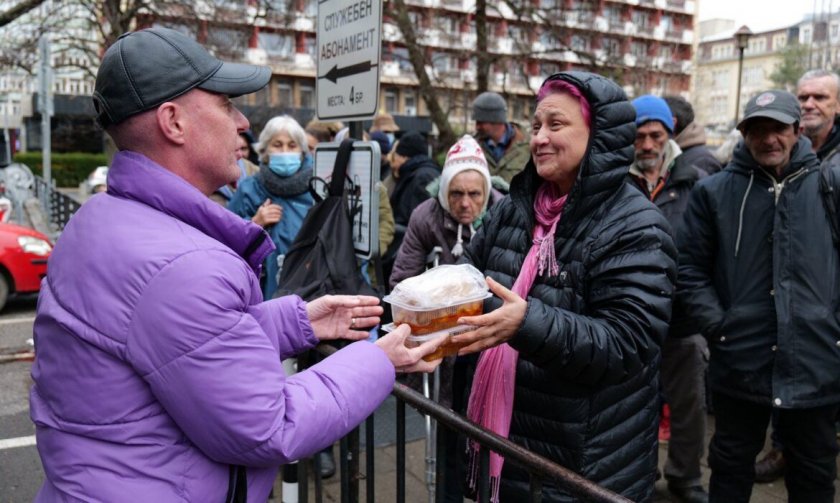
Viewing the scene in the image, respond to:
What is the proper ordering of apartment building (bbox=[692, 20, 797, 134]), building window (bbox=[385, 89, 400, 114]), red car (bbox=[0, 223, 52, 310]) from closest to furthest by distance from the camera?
red car (bbox=[0, 223, 52, 310]) → building window (bbox=[385, 89, 400, 114]) → apartment building (bbox=[692, 20, 797, 134])

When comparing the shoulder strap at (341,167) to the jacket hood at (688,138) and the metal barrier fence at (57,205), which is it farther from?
the metal barrier fence at (57,205)

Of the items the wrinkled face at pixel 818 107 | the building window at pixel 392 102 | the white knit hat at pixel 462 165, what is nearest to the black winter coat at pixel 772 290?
the wrinkled face at pixel 818 107

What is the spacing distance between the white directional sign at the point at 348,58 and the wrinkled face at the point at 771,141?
5.68ft

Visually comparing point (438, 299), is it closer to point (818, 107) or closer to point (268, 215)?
point (268, 215)

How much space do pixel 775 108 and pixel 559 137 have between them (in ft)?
4.58

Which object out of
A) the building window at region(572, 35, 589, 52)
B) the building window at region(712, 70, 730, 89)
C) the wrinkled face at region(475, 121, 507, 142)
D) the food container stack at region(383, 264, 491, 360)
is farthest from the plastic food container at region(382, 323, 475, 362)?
the building window at region(712, 70, 730, 89)

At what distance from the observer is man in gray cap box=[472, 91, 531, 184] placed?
5637mm

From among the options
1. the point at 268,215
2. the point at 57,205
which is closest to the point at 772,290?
the point at 268,215

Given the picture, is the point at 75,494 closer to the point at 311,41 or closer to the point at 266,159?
the point at 266,159

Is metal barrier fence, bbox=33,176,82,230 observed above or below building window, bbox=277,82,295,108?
below

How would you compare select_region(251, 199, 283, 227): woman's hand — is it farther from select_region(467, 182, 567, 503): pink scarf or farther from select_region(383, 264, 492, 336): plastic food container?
select_region(383, 264, 492, 336): plastic food container

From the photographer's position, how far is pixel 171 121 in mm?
1552

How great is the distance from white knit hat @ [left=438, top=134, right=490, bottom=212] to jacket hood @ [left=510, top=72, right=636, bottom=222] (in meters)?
1.71

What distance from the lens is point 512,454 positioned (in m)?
1.79
